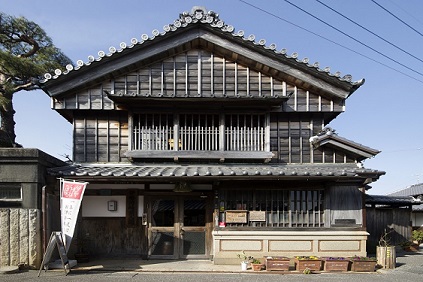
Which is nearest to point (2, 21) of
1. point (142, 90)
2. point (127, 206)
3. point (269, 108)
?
point (142, 90)

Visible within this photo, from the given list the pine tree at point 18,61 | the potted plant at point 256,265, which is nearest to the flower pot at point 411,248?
the potted plant at point 256,265

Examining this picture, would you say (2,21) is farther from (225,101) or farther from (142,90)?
(225,101)

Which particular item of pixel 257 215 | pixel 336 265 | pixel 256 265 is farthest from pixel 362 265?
pixel 257 215

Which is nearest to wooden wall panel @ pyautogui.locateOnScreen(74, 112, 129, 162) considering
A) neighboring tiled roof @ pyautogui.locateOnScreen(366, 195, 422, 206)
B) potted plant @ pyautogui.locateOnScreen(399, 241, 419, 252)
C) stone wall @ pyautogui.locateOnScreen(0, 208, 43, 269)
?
stone wall @ pyautogui.locateOnScreen(0, 208, 43, 269)

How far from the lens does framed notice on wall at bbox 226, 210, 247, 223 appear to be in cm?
1200

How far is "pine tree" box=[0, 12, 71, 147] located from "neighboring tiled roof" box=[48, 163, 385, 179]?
353 inches

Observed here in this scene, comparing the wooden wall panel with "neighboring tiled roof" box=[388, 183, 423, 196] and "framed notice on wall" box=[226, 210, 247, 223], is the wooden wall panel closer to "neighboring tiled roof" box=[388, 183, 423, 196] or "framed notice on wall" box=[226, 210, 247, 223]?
"framed notice on wall" box=[226, 210, 247, 223]

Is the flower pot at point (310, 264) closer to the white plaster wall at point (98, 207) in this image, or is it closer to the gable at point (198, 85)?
the gable at point (198, 85)

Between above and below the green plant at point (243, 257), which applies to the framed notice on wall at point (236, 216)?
above

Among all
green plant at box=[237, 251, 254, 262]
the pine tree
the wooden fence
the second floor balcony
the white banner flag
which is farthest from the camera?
the pine tree

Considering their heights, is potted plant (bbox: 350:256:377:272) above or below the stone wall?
below

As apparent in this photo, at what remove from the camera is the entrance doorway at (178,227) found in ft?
41.5

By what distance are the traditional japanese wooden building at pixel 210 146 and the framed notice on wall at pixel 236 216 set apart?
0.11 feet

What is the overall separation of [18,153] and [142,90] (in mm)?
4611
